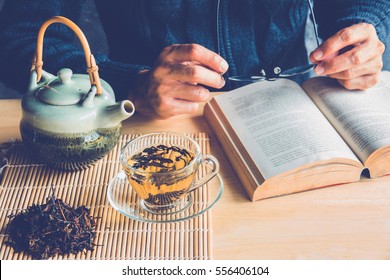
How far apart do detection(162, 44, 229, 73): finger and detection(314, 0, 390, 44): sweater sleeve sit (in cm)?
44

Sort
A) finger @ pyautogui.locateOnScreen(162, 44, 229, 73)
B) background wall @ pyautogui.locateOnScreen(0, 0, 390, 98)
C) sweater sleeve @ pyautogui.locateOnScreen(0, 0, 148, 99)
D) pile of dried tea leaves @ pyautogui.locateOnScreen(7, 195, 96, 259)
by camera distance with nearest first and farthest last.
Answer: pile of dried tea leaves @ pyautogui.locateOnScreen(7, 195, 96, 259)
finger @ pyautogui.locateOnScreen(162, 44, 229, 73)
sweater sleeve @ pyautogui.locateOnScreen(0, 0, 148, 99)
background wall @ pyautogui.locateOnScreen(0, 0, 390, 98)

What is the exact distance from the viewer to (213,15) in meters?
1.27

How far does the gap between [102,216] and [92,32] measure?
1.45m

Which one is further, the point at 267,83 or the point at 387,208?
the point at 267,83

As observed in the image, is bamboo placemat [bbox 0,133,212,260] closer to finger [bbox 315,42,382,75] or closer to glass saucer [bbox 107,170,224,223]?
glass saucer [bbox 107,170,224,223]

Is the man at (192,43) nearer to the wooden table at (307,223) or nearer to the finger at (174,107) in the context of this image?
the finger at (174,107)

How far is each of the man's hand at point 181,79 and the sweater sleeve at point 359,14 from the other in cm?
45

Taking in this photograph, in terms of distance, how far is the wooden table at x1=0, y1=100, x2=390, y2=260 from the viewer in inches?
29.1

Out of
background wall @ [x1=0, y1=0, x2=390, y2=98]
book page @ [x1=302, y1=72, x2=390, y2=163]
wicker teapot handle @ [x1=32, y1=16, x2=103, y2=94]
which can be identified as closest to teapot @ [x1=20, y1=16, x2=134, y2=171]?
wicker teapot handle @ [x1=32, y1=16, x2=103, y2=94]

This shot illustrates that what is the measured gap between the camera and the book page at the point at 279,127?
854mm

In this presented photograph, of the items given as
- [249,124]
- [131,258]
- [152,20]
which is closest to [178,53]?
[249,124]

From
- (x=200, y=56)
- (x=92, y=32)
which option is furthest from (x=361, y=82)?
(x=92, y=32)

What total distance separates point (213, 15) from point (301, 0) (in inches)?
10.7
